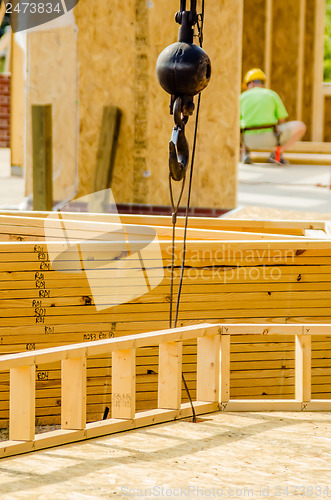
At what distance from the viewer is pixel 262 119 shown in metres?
16.9

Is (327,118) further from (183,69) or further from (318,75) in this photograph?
(183,69)

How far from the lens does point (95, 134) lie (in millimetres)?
12430

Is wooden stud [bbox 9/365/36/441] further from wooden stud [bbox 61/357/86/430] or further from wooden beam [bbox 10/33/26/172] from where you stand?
wooden beam [bbox 10/33/26/172]

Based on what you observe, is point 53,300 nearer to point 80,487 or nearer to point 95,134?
point 80,487

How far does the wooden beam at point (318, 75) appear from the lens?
68.0 feet

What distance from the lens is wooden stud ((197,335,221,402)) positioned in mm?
6004

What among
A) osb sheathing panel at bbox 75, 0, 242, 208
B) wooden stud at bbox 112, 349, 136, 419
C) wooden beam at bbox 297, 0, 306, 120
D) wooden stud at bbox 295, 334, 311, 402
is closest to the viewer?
wooden stud at bbox 112, 349, 136, 419

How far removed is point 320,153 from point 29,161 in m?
10.5

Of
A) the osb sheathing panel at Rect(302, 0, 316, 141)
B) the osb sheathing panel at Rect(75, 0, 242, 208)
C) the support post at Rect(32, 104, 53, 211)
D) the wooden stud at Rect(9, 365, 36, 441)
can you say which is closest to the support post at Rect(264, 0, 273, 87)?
the osb sheathing panel at Rect(302, 0, 316, 141)

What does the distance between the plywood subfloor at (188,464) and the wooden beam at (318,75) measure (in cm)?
1617

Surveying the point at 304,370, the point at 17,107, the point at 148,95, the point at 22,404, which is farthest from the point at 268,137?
the point at 22,404

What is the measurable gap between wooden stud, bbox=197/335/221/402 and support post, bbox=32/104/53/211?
582 centimetres

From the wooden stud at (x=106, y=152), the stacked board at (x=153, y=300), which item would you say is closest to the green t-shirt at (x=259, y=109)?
the wooden stud at (x=106, y=152)

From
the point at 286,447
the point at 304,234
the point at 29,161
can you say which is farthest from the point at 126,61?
the point at 286,447
